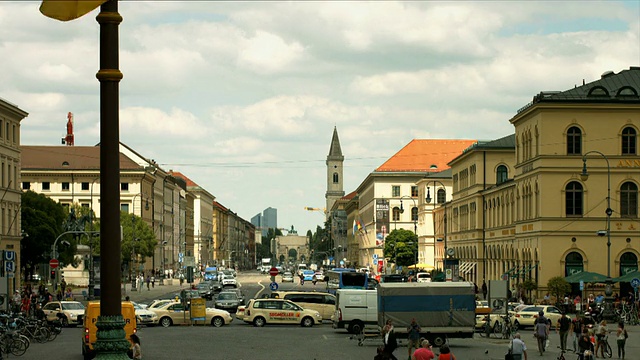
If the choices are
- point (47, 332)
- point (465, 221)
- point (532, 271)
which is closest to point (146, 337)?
point (47, 332)

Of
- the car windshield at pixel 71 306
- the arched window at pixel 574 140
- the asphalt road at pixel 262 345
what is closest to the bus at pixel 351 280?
the arched window at pixel 574 140

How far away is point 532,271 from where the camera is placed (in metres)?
77.9

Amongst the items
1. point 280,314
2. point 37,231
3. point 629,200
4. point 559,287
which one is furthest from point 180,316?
point 37,231

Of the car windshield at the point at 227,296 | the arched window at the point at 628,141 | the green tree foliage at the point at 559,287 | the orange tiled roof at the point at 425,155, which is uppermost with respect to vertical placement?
the orange tiled roof at the point at 425,155

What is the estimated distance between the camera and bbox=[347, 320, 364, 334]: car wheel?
53688 millimetres

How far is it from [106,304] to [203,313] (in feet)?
159

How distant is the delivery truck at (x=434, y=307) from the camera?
46094mm

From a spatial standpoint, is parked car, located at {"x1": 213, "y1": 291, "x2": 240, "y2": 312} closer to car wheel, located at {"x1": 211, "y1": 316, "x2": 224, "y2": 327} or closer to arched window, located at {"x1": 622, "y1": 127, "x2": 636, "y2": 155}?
car wheel, located at {"x1": 211, "y1": 316, "x2": 224, "y2": 327}

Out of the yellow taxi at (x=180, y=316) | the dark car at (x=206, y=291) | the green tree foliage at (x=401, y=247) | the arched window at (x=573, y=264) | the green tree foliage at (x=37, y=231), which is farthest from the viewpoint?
the green tree foliage at (x=401, y=247)

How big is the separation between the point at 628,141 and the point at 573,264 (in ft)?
29.6

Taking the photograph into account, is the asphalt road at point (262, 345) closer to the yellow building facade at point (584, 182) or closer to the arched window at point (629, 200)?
the yellow building facade at point (584, 182)

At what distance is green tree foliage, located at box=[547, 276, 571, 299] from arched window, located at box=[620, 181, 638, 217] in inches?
297

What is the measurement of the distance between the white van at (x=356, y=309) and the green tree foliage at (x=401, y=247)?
300 ft

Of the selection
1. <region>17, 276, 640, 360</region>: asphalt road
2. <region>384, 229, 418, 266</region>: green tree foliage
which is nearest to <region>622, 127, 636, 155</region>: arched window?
<region>17, 276, 640, 360</region>: asphalt road
